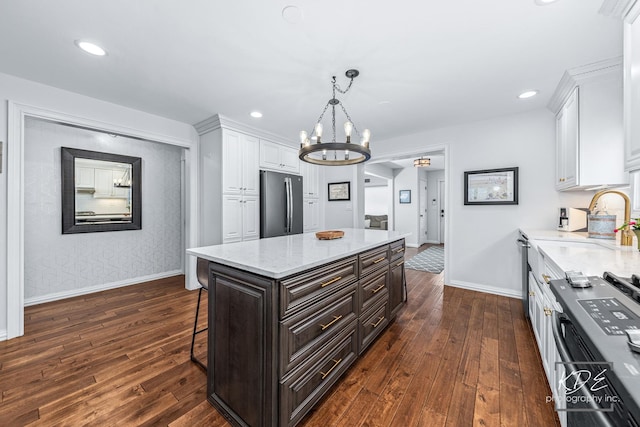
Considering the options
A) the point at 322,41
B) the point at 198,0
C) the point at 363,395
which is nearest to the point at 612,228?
the point at 363,395

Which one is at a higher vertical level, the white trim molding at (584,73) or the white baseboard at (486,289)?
the white trim molding at (584,73)

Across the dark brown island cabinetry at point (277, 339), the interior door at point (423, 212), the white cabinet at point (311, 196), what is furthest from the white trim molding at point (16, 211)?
the interior door at point (423, 212)

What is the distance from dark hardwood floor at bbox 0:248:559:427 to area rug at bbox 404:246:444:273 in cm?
196

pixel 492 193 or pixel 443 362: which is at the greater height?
pixel 492 193

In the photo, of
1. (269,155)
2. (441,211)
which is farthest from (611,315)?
(441,211)

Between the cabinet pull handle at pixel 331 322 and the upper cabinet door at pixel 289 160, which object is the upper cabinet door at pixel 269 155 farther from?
the cabinet pull handle at pixel 331 322

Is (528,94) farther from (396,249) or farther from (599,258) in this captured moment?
(396,249)

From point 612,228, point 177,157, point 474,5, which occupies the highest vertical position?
point 474,5

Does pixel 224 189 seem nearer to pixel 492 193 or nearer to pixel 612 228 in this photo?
pixel 492 193

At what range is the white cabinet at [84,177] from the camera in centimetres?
356

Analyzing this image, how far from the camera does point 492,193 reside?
3559 millimetres

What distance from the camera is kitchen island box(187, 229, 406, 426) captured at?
4.15ft

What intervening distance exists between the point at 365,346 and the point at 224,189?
2.69 metres

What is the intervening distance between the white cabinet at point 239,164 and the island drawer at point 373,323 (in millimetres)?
2553
